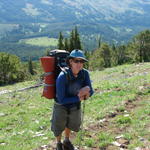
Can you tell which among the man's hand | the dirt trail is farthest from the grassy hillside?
the man's hand

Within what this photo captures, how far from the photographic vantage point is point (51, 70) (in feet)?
31.4

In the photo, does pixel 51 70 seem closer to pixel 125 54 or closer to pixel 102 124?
pixel 102 124

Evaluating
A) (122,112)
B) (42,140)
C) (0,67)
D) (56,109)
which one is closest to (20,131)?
(42,140)

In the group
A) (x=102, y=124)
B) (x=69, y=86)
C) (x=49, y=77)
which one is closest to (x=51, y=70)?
(x=49, y=77)

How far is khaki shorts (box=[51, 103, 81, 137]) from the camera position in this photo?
9.77m

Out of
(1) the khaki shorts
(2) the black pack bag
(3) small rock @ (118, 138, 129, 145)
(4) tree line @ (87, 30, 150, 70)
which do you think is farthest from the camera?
(4) tree line @ (87, 30, 150, 70)

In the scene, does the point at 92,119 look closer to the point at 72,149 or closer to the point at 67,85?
the point at 72,149

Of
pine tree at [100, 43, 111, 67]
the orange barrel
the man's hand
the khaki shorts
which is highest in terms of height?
the orange barrel

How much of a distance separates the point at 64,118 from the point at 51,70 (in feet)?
5.03

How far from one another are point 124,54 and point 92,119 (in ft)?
355

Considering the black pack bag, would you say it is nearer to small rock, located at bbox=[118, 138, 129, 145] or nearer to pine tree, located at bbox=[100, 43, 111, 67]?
small rock, located at bbox=[118, 138, 129, 145]

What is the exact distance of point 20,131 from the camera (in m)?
15.1

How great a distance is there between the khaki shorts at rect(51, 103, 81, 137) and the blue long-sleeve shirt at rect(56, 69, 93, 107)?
0.23 metres

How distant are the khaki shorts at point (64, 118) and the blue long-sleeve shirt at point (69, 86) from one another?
233 millimetres
